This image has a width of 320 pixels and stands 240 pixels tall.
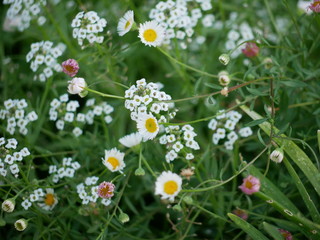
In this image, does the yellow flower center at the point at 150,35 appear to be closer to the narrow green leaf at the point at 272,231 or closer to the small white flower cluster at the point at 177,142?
the small white flower cluster at the point at 177,142

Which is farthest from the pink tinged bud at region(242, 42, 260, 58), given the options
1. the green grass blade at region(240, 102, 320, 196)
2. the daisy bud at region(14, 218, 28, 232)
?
the daisy bud at region(14, 218, 28, 232)

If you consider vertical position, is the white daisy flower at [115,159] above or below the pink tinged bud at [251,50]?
below

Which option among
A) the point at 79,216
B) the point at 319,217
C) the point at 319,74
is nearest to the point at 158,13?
the point at 319,74

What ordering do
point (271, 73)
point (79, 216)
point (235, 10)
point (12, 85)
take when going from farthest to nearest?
point (235, 10) < point (12, 85) < point (79, 216) < point (271, 73)

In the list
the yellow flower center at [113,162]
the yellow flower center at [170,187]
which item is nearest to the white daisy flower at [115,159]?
the yellow flower center at [113,162]

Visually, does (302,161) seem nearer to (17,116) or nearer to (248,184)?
(248,184)

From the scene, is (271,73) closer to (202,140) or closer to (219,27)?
(202,140)
